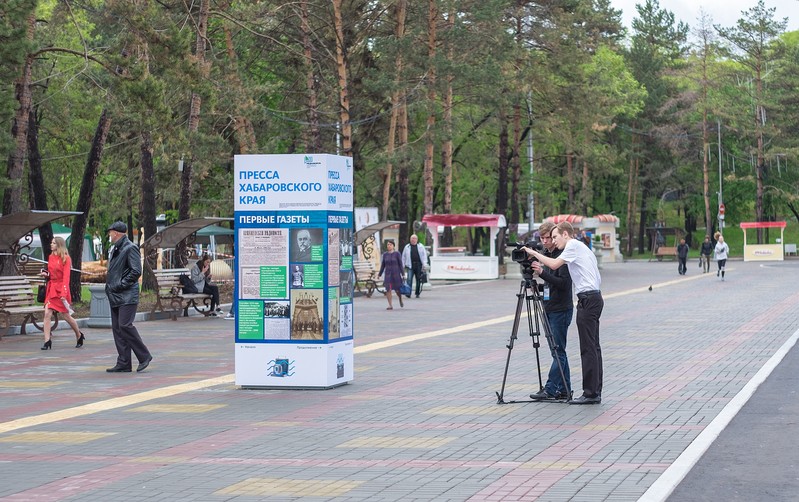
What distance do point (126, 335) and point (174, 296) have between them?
10940 mm

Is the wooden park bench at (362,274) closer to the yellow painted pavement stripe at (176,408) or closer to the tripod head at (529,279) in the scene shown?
the yellow painted pavement stripe at (176,408)

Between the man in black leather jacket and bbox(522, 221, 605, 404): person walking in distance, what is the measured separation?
575 centimetres

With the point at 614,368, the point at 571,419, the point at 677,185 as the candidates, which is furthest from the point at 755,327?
the point at 677,185

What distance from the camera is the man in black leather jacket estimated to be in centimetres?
1541

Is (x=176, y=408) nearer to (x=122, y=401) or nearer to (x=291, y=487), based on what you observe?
(x=122, y=401)

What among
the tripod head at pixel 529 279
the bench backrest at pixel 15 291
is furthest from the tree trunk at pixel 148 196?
the tripod head at pixel 529 279

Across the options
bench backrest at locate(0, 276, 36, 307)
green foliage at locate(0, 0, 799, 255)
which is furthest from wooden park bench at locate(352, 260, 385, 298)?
bench backrest at locate(0, 276, 36, 307)

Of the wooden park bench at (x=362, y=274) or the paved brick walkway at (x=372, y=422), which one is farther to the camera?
the wooden park bench at (x=362, y=274)

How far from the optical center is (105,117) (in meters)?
30.1

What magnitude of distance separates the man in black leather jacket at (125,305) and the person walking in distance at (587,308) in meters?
5.75

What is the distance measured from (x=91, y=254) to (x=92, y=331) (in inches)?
1752

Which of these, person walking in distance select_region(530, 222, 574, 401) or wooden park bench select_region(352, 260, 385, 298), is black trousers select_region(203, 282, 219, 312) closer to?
wooden park bench select_region(352, 260, 385, 298)

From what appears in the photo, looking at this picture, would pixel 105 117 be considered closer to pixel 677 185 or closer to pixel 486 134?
pixel 486 134

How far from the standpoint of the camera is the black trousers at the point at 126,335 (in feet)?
50.5
